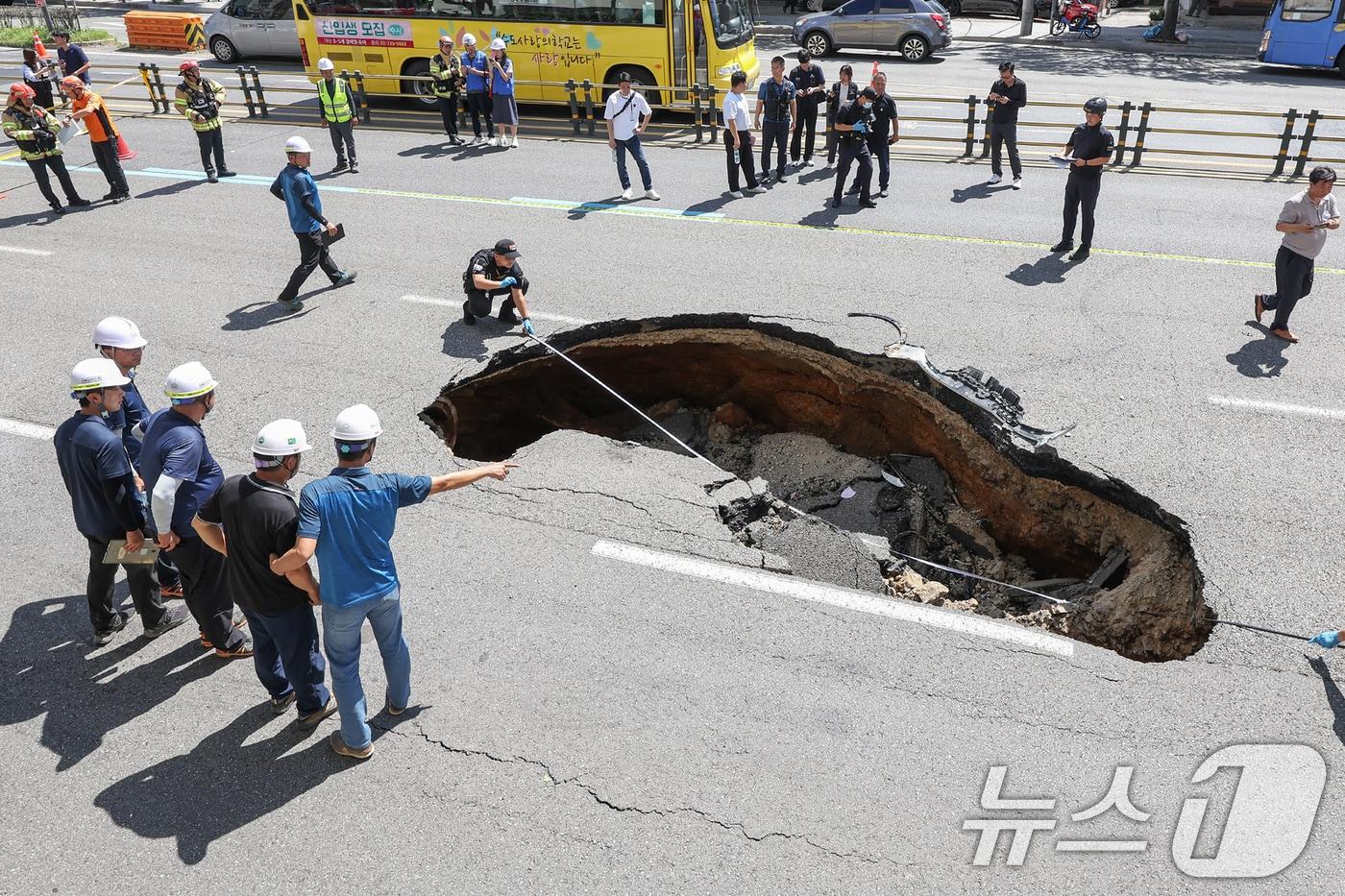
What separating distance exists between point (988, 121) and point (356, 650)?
499 inches

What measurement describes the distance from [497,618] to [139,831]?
6.78 ft

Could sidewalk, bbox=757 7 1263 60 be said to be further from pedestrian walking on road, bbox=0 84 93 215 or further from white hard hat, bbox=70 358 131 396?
white hard hat, bbox=70 358 131 396

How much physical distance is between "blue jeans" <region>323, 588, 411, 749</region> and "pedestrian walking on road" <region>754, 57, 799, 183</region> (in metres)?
10.6

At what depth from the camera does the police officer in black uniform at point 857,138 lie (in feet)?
38.5

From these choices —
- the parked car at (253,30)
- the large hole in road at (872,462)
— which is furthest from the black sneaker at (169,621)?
the parked car at (253,30)

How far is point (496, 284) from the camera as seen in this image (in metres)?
8.65

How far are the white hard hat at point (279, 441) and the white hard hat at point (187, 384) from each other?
86 centimetres

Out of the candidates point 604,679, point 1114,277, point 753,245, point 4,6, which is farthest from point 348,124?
point 4,6

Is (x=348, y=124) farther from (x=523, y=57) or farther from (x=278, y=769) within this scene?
(x=278, y=769)

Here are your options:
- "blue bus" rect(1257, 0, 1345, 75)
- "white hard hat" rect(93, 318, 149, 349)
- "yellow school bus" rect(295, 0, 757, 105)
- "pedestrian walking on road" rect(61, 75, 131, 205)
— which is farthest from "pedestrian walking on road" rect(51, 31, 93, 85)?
"blue bus" rect(1257, 0, 1345, 75)

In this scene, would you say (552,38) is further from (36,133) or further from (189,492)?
(189,492)

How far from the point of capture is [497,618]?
218 inches

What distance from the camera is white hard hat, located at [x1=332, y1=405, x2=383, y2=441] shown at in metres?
4.07

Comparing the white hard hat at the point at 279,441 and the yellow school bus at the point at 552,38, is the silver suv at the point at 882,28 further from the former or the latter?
the white hard hat at the point at 279,441
